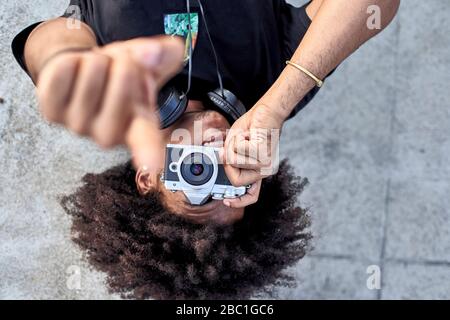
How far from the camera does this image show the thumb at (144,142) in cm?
52

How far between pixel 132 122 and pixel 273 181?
0.95 meters

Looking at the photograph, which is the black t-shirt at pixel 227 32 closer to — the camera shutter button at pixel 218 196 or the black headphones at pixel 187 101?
the black headphones at pixel 187 101

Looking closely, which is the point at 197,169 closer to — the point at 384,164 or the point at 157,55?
the point at 157,55

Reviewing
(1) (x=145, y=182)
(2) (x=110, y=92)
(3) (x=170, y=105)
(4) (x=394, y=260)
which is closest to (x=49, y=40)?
(3) (x=170, y=105)

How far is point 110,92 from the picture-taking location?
21.5 inches

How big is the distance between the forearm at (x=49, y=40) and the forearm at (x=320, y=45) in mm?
420

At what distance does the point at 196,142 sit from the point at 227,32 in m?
0.29

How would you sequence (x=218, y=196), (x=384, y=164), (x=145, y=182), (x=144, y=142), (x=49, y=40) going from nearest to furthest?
(x=144, y=142) < (x=49, y=40) < (x=218, y=196) < (x=145, y=182) < (x=384, y=164)

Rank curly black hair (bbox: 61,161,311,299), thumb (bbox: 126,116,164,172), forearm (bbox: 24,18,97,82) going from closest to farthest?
thumb (bbox: 126,116,164,172) < forearm (bbox: 24,18,97,82) < curly black hair (bbox: 61,161,311,299)

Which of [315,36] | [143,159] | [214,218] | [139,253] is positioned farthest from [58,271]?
[143,159]

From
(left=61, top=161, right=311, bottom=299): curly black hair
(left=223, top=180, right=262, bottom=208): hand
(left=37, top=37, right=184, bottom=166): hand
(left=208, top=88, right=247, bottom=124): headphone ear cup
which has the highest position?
(left=37, top=37, right=184, bottom=166): hand

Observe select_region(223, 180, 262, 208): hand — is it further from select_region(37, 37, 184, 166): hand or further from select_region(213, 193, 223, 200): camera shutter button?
select_region(37, 37, 184, 166): hand

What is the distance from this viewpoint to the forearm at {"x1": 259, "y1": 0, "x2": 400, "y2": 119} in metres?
1.23

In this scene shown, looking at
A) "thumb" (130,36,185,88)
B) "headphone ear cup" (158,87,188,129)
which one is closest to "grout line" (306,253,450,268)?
"headphone ear cup" (158,87,188,129)
